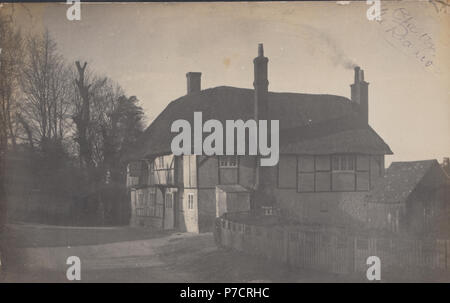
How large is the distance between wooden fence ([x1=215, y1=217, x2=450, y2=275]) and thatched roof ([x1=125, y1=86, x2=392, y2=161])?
3144 mm

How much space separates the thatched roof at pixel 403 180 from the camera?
11.1 meters

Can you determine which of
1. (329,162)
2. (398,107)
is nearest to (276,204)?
(329,162)

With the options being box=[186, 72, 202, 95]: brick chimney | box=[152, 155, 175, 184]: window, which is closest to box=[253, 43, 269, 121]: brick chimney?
box=[186, 72, 202, 95]: brick chimney

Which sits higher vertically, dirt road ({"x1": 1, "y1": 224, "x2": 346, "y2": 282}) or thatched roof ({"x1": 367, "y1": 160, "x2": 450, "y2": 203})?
thatched roof ({"x1": 367, "y1": 160, "x2": 450, "y2": 203})

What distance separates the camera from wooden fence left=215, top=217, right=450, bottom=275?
332 inches

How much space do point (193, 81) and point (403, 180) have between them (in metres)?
6.00

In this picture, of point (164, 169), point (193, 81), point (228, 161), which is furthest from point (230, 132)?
point (164, 169)

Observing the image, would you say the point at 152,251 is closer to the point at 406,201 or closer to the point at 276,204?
the point at 276,204

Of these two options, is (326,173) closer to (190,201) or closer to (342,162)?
(342,162)

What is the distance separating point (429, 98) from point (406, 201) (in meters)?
2.71

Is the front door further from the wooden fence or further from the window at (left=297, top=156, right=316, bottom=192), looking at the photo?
the wooden fence

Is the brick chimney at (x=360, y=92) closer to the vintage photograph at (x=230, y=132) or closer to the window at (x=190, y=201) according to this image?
the vintage photograph at (x=230, y=132)

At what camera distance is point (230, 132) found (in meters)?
11.1

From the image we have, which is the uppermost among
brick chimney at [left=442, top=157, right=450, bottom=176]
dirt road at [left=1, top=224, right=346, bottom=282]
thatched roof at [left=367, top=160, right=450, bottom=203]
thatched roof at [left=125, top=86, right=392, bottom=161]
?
thatched roof at [left=125, top=86, right=392, bottom=161]
